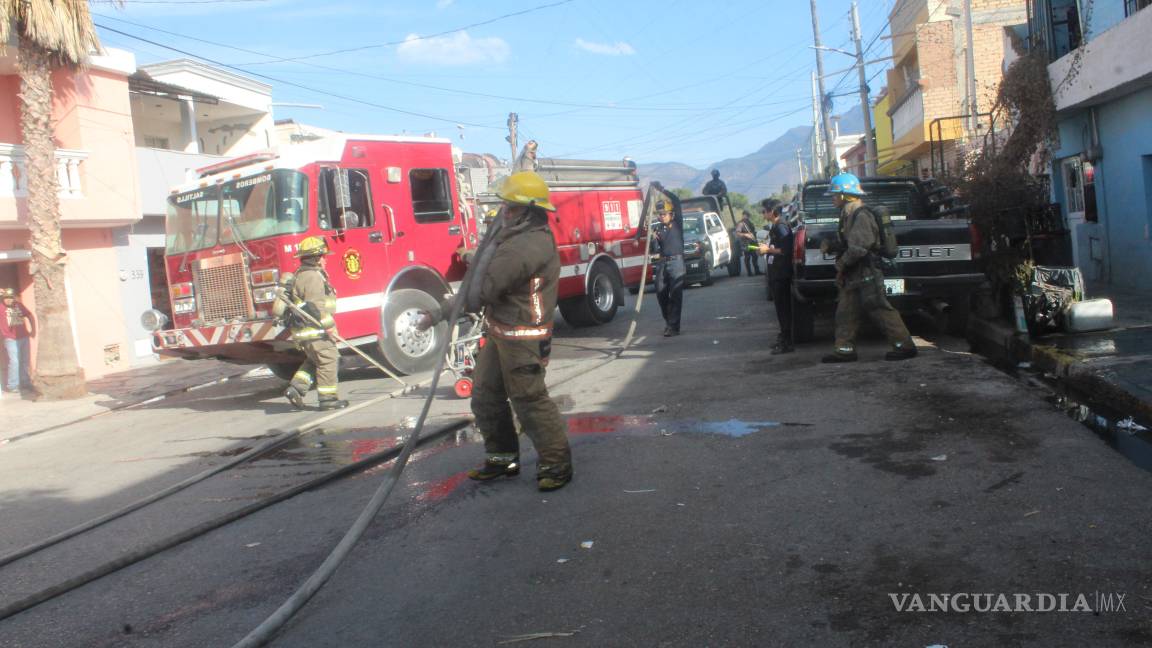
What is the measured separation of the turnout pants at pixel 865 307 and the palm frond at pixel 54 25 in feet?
36.3

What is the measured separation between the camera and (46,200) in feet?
42.4

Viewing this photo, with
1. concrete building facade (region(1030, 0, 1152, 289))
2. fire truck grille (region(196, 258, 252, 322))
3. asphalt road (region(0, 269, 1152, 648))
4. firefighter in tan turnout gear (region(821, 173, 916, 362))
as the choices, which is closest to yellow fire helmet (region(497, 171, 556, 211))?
asphalt road (region(0, 269, 1152, 648))

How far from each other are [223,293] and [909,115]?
28.8 metres

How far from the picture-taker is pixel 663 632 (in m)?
3.28

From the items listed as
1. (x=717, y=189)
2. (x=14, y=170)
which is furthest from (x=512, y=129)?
(x=14, y=170)

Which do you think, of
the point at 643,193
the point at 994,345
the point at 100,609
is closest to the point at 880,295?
the point at 994,345

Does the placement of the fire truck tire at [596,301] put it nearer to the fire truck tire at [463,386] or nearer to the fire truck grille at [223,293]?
the fire truck grille at [223,293]

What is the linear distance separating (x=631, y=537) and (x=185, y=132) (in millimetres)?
20506

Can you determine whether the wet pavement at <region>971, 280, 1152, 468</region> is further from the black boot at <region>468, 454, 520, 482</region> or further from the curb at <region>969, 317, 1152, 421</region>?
the black boot at <region>468, 454, 520, 482</region>

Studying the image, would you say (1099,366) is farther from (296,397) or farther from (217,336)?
(217,336)

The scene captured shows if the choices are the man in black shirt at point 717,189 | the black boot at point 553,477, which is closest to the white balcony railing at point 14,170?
the black boot at point 553,477

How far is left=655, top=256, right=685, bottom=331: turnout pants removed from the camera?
12336 mm

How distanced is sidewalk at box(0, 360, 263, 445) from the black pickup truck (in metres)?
8.27

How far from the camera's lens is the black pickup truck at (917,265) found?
30.6 ft
